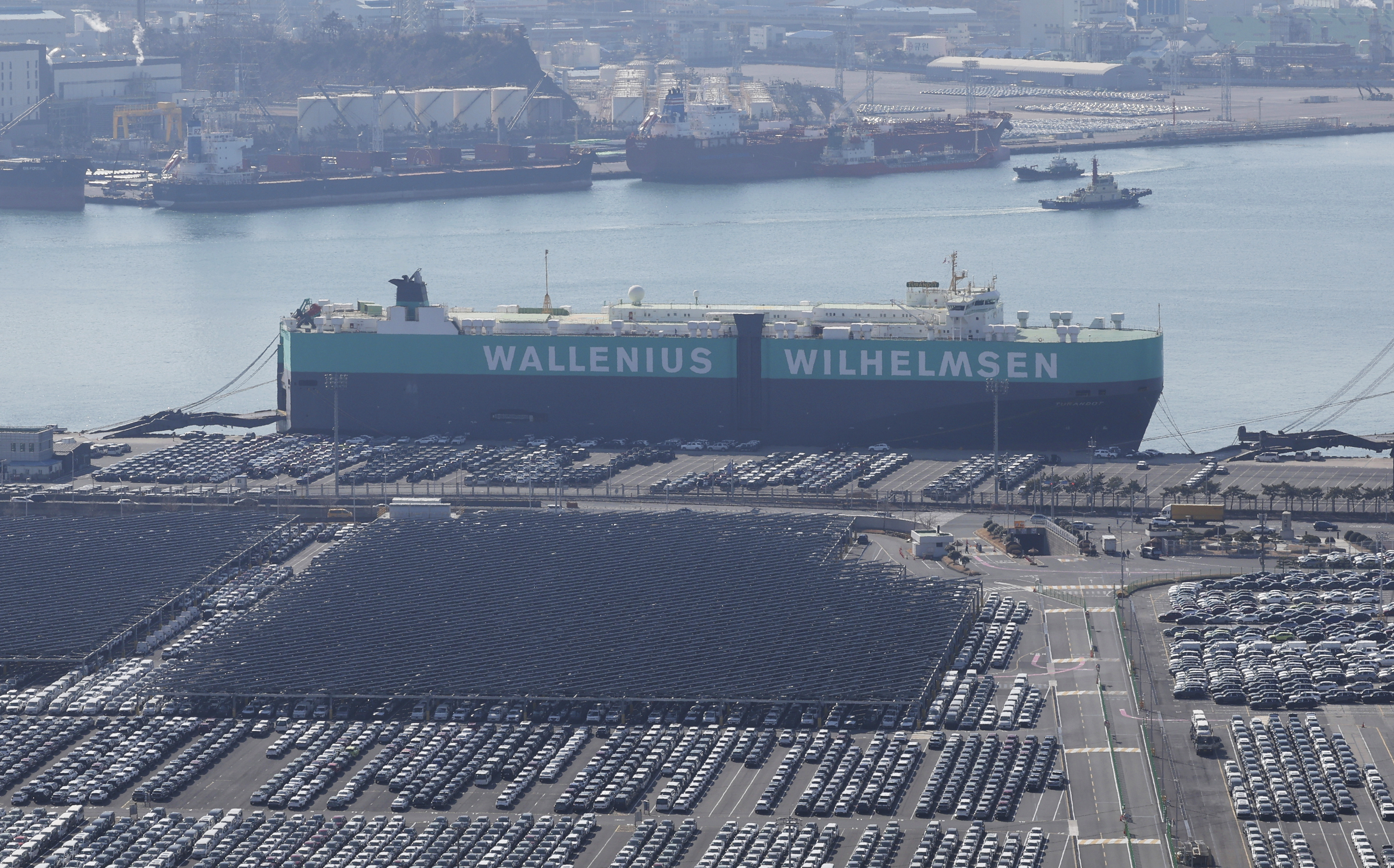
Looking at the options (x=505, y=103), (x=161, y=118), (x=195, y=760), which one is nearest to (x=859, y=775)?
(x=195, y=760)

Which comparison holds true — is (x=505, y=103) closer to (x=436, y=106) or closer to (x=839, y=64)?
(x=436, y=106)

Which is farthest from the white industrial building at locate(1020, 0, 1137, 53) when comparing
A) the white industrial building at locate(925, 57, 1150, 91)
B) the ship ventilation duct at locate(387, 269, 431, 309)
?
the ship ventilation duct at locate(387, 269, 431, 309)

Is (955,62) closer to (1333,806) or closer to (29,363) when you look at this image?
(29,363)

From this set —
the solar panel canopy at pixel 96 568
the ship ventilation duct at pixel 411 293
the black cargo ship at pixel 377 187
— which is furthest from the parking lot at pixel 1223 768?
the black cargo ship at pixel 377 187

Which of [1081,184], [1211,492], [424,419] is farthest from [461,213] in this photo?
[1211,492]

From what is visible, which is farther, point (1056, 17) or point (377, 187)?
point (1056, 17)

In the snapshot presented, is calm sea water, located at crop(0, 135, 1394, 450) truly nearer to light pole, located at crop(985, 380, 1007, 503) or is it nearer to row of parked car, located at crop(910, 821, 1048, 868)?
light pole, located at crop(985, 380, 1007, 503)

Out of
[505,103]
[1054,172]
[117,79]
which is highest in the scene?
[117,79]

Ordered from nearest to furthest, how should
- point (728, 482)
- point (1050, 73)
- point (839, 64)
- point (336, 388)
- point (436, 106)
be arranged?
point (728, 482), point (336, 388), point (436, 106), point (839, 64), point (1050, 73)
